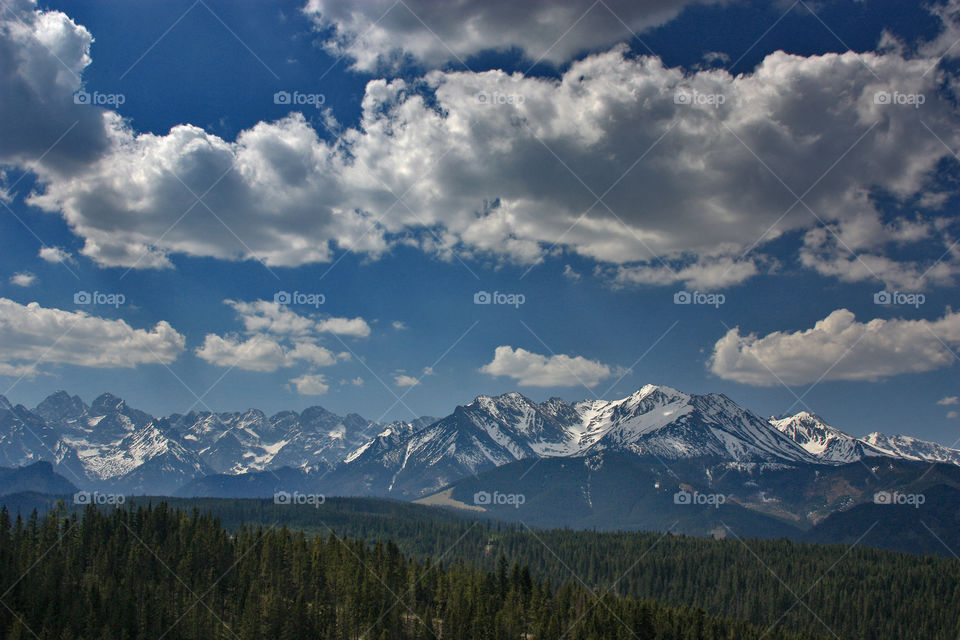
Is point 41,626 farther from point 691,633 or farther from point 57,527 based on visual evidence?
point 691,633

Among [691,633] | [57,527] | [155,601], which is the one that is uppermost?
[57,527]

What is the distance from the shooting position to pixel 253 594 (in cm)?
12088

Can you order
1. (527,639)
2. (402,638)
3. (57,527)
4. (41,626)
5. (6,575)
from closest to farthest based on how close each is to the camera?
(41,626)
(6,575)
(402,638)
(527,639)
(57,527)

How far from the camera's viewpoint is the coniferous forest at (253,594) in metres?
108

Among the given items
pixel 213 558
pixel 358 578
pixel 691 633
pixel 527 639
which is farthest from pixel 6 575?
pixel 691 633

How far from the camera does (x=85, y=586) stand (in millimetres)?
121812

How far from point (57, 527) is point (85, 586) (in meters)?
25.2

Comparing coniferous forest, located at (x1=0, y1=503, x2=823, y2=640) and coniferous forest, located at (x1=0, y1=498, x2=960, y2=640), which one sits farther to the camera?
coniferous forest, located at (x1=0, y1=498, x2=960, y2=640)

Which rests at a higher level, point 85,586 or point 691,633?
point 85,586

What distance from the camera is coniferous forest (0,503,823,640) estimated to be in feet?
356

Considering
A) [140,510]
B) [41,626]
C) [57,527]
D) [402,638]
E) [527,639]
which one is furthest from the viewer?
[140,510]

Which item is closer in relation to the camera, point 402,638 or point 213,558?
point 402,638

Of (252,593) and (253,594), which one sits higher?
(252,593)

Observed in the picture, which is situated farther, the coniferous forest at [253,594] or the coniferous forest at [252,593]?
the coniferous forest at [252,593]
